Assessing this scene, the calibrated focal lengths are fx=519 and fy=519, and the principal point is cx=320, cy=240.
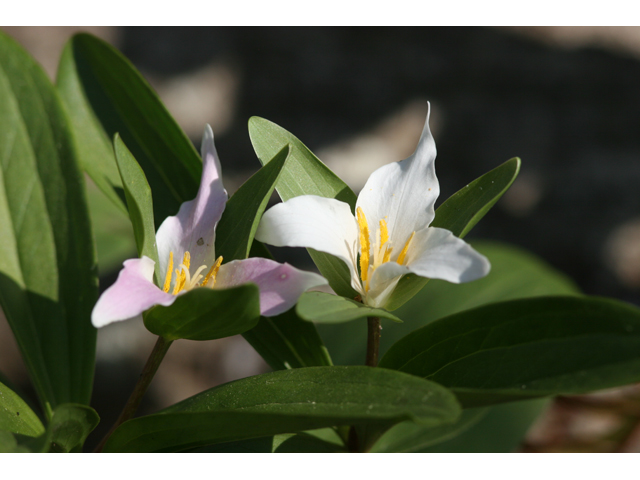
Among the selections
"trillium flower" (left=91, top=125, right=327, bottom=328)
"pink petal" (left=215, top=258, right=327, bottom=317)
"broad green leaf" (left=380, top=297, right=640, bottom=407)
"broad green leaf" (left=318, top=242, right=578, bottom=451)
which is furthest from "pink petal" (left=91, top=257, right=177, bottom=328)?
"broad green leaf" (left=318, top=242, right=578, bottom=451)

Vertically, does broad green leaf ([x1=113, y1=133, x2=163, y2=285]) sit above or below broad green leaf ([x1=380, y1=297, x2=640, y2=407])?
above

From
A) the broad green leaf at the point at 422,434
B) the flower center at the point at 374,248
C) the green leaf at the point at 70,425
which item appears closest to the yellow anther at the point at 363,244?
the flower center at the point at 374,248

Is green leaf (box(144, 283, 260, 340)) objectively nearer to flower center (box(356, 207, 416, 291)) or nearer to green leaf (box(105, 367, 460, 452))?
green leaf (box(105, 367, 460, 452))

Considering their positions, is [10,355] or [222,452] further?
[10,355]

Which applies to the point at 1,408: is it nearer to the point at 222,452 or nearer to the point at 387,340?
the point at 222,452

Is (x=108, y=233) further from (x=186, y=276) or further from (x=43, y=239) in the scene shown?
(x=186, y=276)

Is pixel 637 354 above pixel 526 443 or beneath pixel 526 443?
above

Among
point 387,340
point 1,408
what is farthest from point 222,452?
point 387,340

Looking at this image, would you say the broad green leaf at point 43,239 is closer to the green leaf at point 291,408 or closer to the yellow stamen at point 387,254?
the green leaf at point 291,408
